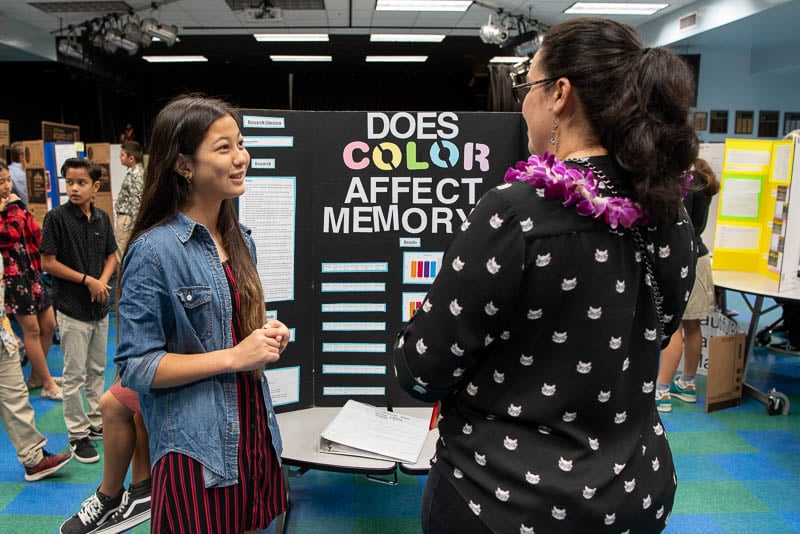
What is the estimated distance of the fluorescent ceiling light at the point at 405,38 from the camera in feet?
35.6

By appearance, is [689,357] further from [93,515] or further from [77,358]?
[77,358]

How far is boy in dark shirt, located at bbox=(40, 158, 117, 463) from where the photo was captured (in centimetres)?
308

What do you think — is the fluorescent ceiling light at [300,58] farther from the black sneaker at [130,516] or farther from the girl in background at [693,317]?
the black sneaker at [130,516]

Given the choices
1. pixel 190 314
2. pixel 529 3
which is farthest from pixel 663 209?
pixel 529 3

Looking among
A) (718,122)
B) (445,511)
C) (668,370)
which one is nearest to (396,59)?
(718,122)

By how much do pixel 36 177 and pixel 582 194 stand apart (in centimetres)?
697

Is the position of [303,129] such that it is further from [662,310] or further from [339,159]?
[662,310]

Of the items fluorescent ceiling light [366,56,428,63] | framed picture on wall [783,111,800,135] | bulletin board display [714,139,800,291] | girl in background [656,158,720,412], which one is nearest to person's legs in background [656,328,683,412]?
girl in background [656,158,720,412]

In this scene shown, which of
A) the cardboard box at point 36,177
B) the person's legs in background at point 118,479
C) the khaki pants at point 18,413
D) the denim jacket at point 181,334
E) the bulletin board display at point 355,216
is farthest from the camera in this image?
the cardboard box at point 36,177

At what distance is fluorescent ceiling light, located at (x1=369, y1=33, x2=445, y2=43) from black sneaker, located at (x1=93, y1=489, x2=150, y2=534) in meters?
10.1

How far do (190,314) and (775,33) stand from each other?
32.7 feet

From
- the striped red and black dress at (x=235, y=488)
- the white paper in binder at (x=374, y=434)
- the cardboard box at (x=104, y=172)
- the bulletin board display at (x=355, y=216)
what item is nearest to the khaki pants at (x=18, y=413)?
the bulletin board display at (x=355, y=216)

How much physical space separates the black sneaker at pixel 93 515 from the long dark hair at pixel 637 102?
1.94 m

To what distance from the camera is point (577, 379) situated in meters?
0.89
